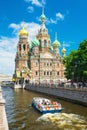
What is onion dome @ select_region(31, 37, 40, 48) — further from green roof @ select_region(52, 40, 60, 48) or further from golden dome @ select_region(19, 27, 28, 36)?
green roof @ select_region(52, 40, 60, 48)

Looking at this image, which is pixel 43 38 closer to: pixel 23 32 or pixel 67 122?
pixel 23 32

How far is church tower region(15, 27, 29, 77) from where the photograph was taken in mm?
117375

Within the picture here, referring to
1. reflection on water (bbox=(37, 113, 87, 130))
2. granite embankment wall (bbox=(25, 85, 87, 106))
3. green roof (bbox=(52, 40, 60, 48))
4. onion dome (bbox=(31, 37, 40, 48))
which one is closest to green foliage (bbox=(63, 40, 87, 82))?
granite embankment wall (bbox=(25, 85, 87, 106))

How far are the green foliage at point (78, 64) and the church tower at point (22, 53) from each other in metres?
48.0

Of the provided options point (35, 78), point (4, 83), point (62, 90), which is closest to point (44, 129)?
point (62, 90)

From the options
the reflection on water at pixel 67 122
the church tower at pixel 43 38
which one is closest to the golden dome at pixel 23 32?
the church tower at pixel 43 38

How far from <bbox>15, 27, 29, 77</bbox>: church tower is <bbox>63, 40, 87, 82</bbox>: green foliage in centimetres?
4797

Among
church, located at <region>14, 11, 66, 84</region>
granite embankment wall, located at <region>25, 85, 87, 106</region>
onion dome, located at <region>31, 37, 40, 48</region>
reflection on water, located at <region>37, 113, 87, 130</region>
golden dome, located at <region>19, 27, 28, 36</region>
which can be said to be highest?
golden dome, located at <region>19, 27, 28, 36</region>

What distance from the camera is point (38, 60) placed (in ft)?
382

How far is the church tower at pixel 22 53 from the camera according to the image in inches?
4621

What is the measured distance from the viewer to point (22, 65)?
117375 mm

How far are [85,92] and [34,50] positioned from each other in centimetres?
7614

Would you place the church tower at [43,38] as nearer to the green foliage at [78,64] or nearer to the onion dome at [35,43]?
the onion dome at [35,43]

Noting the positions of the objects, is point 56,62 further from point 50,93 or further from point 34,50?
point 50,93
